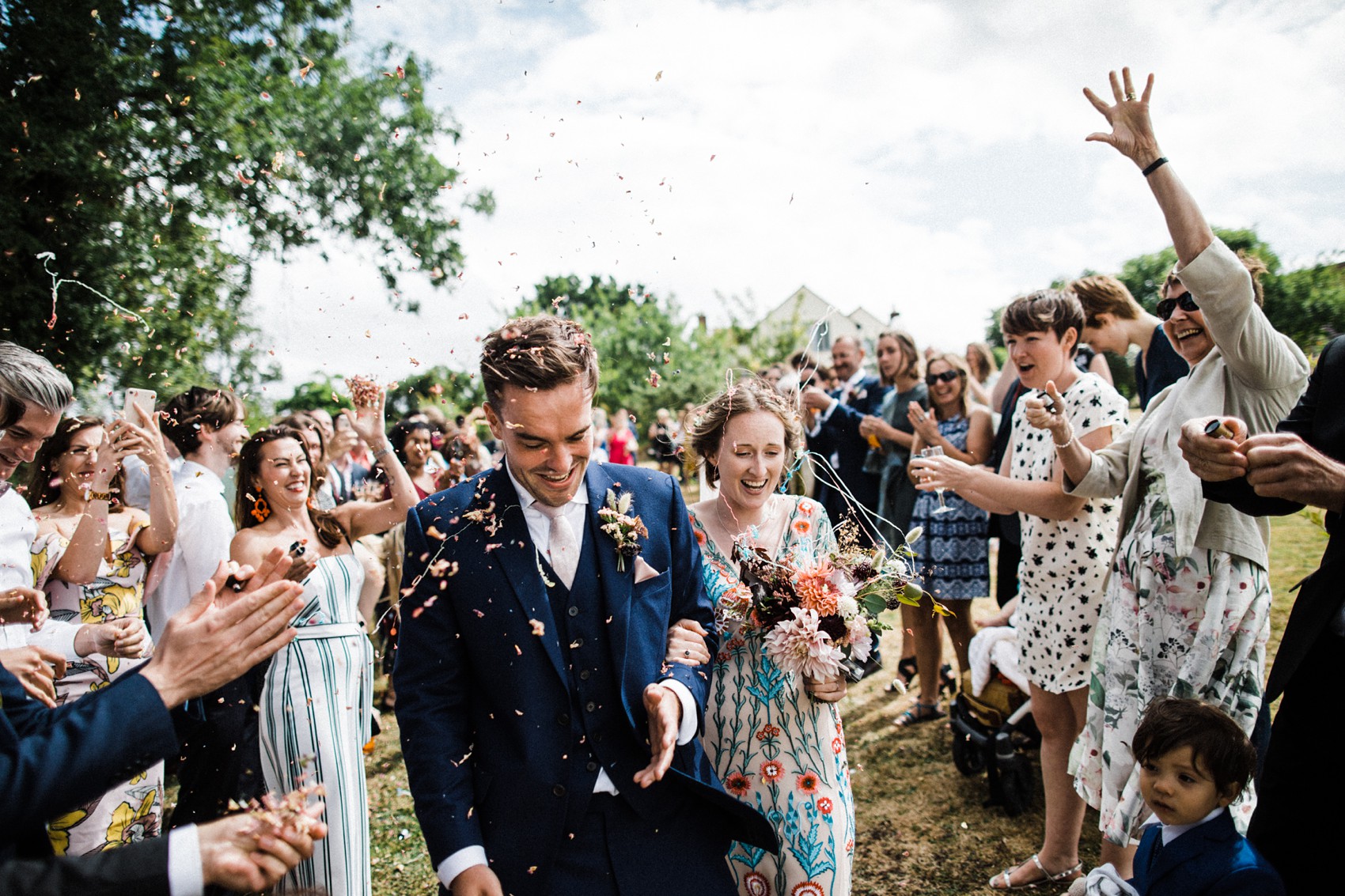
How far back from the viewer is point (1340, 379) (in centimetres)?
262

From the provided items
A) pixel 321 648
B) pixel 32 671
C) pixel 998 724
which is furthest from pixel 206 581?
pixel 998 724

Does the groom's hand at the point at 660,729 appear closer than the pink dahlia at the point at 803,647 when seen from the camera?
Yes

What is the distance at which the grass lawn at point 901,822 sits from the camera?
4477 millimetres

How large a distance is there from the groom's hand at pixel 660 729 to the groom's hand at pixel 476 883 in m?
0.47

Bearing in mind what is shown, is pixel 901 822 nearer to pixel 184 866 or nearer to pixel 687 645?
pixel 687 645

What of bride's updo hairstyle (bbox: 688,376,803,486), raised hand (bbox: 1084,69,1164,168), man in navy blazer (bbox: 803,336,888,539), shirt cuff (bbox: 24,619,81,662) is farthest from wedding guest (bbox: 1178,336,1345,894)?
shirt cuff (bbox: 24,619,81,662)

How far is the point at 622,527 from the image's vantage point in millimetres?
2457

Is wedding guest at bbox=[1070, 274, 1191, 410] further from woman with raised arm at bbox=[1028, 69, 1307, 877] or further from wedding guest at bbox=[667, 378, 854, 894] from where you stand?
wedding guest at bbox=[667, 378, 854, 894]

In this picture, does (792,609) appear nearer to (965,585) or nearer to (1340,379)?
(1340,379)

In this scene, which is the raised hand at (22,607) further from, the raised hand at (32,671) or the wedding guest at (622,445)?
the wedding guest at (622,445)

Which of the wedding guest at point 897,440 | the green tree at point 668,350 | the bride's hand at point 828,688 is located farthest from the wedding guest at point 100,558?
the green tree at point 668,350

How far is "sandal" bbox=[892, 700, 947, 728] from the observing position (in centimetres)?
643

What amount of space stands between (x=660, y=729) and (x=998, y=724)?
3.89 m

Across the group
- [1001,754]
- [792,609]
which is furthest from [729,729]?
[1001,754]
